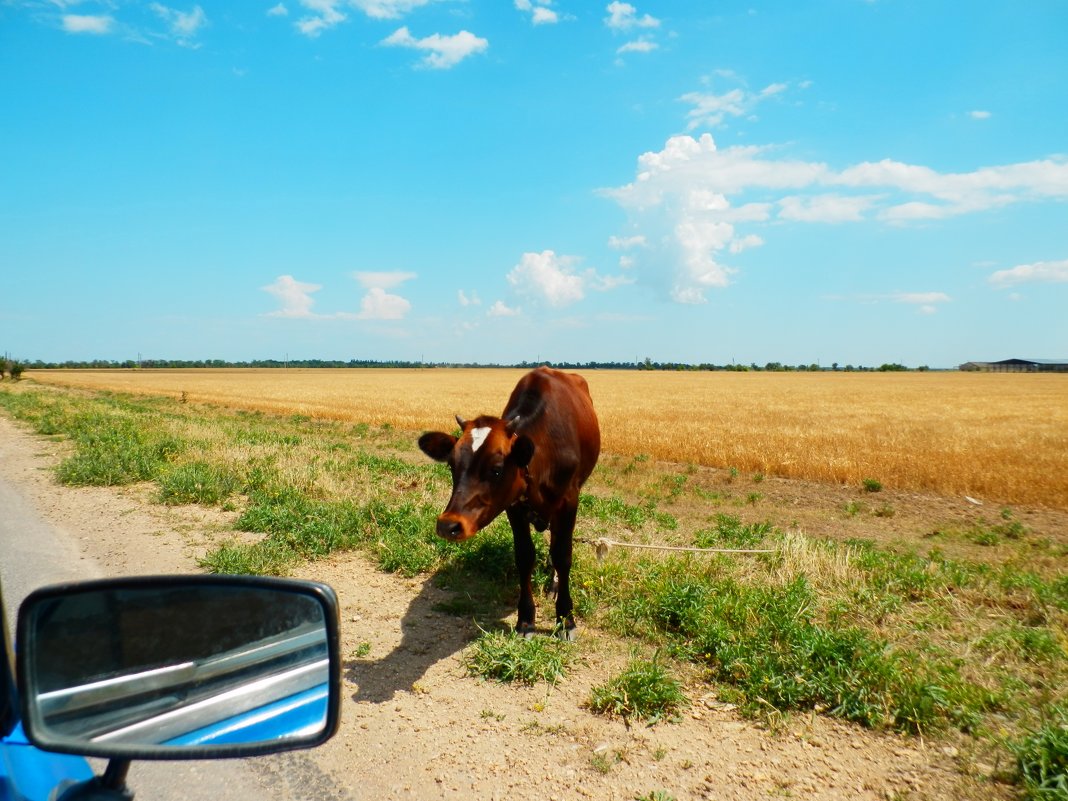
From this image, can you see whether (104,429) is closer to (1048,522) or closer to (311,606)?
(311,606)

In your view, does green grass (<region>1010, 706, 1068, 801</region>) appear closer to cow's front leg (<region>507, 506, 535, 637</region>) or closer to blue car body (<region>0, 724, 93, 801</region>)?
cow's front leg (<region>507, 506, 535, 637</region>)

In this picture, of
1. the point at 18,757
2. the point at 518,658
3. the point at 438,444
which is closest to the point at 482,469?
the point at 438,444

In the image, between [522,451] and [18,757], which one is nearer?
[18,757]

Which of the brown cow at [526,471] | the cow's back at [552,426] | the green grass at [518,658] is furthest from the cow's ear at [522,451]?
the green grass at [518,658]

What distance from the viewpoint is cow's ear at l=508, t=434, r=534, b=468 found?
459 cm

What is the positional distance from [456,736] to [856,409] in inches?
1256

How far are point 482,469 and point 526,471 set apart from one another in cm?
54

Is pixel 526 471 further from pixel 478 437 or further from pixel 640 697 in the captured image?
pixel 640 697

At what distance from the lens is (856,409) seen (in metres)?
31.5

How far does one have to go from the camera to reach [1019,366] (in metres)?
130

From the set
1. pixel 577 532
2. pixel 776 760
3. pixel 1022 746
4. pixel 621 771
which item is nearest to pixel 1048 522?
pixel 577 532

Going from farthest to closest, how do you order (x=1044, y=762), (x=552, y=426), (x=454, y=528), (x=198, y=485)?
(x=198, y=485)
(x=552, y=426)
(x=454, y=528)
(x=1044, y=762)

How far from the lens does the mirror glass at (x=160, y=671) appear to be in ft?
4.99

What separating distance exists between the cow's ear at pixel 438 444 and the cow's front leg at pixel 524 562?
70cm
